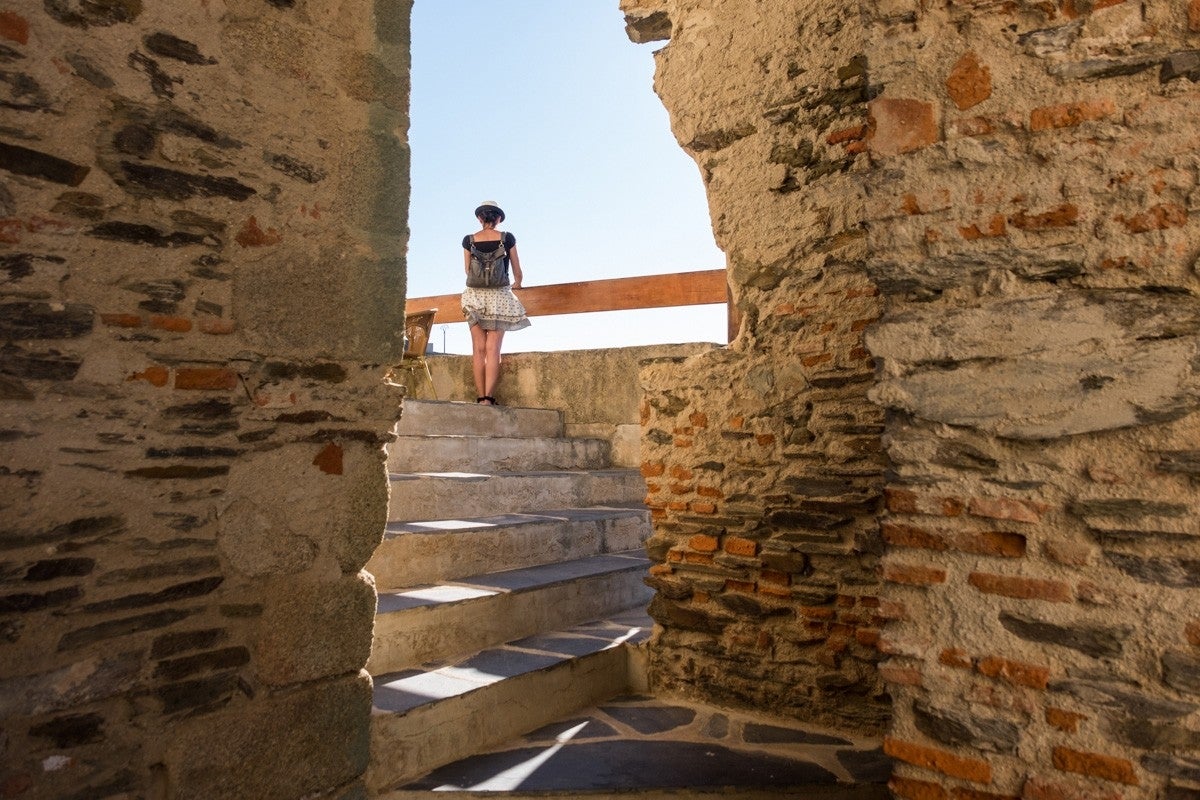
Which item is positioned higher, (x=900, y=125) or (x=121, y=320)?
(x=900, y=125)

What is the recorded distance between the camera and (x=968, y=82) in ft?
5.02

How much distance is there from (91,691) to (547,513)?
2.77 meters

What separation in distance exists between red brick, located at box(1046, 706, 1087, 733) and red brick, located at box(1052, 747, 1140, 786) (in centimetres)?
4

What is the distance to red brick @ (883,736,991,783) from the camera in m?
1.46

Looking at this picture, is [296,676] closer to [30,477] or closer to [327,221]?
[30,477]

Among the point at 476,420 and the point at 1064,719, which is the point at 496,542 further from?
the point at 1064,719

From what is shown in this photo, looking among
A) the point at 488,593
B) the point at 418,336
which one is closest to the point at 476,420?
the point at 418,336

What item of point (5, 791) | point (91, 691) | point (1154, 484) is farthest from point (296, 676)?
point (1154, 484)

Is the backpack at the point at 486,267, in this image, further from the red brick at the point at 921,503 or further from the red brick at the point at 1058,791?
the red brick at the point at 1058,791

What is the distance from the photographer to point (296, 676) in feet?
7.02

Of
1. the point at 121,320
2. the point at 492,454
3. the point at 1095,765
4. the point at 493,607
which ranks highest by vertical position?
the point at 121,320

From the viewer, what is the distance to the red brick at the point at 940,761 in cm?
146

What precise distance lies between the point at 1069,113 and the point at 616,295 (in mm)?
4561

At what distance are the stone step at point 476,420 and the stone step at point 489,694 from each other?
1.78 metres
